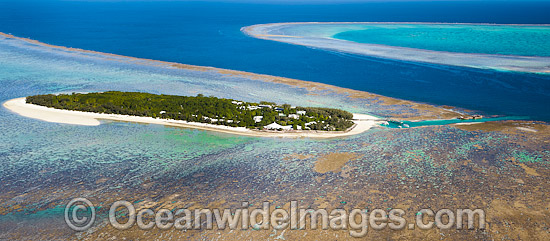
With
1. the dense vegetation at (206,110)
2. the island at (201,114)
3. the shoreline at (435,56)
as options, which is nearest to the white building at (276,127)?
the island at (201,114)

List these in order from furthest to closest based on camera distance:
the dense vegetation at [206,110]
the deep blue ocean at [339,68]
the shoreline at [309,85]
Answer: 1. the deep blue ocean at [339,68]
2. the shoreline at [309,85]
3. the dense vegetation at [206,110]

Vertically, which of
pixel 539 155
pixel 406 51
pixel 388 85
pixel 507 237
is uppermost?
pixel 406 51

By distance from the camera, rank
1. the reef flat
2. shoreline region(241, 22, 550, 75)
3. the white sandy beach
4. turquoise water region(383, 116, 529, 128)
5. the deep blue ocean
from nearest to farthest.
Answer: the reef flat
the white sandy beach
turquoise water region(383, 116, 529, 128)
the deep blue ocean
shoreline region(241, 22, 550, 75)

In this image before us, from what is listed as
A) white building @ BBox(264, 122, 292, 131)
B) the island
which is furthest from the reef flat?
white building @ BBox(264, 122, 292, 131)

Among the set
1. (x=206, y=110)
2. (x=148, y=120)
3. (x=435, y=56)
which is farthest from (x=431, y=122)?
(x=435, y=56)

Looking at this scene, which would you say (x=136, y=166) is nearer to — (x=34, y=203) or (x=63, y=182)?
(x=63, y=182)

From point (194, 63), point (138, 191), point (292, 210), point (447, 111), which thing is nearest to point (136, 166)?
point (138, 191)

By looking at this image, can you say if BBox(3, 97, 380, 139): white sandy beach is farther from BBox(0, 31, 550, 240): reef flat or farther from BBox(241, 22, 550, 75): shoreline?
BBox(241, 22, 550, 75): shoreline

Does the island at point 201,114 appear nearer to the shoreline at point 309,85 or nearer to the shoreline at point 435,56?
the shoreline at point 309,85
